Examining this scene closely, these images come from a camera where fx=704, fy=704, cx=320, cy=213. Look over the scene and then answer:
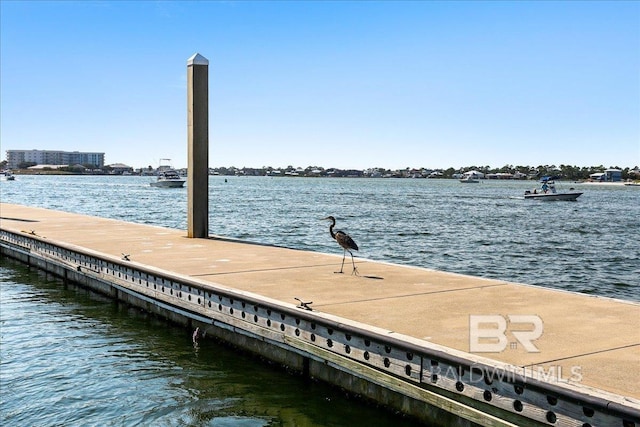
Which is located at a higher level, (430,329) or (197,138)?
(197,138)

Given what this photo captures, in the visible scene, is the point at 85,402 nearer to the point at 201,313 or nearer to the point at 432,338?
the point at 201,313

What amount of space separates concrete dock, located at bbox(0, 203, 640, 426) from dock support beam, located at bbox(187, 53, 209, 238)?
3.94 meters

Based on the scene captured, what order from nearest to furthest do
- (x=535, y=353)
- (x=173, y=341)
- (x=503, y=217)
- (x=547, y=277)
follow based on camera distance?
(x=535, y=353) → (x=173, y=341) → (x=547, y=277) → (x=503, y=217)

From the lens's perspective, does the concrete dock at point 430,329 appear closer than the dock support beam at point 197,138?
Yes

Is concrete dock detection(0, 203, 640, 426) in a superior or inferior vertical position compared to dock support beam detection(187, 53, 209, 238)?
inferior

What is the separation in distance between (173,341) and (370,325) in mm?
4517

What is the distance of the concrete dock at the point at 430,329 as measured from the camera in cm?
601

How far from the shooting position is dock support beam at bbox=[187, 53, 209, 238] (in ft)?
60.5

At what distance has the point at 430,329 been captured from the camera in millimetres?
7859

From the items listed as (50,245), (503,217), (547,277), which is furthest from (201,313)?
(503,217)

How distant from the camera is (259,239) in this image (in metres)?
32.4

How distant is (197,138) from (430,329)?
12020 millimetres

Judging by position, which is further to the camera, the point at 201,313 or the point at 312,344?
the point at 201,313

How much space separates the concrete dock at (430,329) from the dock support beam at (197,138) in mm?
3936
